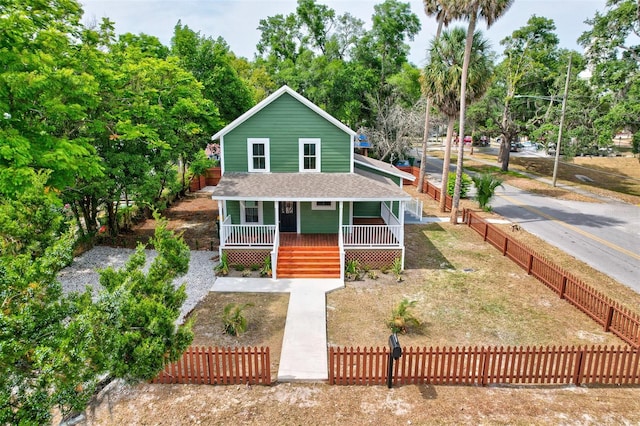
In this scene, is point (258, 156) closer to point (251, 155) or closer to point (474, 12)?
point (251, 155)

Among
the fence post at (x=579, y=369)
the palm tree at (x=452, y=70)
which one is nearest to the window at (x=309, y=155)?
the palm tree at (x=452, y=70)

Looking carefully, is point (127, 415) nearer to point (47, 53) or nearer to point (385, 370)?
point (385, 370)

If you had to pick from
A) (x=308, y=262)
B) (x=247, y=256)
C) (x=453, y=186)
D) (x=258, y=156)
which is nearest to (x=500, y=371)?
(x=308, y=262)

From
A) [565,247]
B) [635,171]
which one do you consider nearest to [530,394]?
[565,247]

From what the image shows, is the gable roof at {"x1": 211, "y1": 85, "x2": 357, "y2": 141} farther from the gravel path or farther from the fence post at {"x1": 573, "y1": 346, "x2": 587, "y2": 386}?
the fence post at {"x1": 573, "y1": 346, "x2": 587, "y2": 386}

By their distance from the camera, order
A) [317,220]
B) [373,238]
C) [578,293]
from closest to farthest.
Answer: [578,293], [373,238], [317,220]

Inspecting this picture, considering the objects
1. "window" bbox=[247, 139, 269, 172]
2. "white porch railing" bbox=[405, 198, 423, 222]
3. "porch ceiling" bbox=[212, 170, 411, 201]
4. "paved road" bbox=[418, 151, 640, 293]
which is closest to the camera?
"porch ceiling" bbox=[212, 170, 411, 201]

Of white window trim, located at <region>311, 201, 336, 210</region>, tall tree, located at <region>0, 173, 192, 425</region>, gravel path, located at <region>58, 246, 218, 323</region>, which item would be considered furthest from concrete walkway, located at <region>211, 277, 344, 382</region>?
white window trim, located at <region>311, 201, 336, 210</region>
